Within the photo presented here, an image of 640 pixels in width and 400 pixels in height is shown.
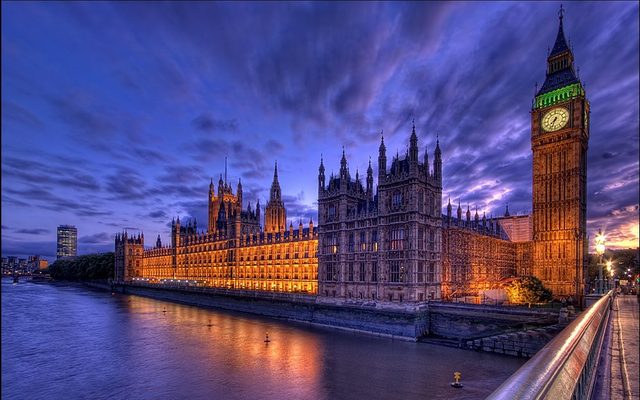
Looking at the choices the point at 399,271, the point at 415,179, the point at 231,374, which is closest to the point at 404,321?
the point at 399,271

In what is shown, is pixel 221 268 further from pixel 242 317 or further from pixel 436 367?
pixel 436 367

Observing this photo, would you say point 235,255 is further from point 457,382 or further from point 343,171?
point 457,382

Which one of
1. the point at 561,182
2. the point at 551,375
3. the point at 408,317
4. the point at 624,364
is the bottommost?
the point at 408,317

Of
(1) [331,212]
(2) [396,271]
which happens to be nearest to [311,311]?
(2) [396,271]

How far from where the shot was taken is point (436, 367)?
47.1m

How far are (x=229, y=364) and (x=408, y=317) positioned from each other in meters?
29.8

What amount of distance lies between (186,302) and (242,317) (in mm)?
41507

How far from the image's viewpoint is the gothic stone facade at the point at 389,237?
71188mm

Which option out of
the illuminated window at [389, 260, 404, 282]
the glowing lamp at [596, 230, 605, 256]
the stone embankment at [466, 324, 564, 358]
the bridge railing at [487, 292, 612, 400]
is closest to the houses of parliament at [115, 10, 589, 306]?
the illuminated window at [389, 260, 404, 282]

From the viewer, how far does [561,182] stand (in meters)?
93.2

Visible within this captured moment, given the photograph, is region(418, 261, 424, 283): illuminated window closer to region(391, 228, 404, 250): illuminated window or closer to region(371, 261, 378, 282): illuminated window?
region(391, 228, 404, 250): illuminated window

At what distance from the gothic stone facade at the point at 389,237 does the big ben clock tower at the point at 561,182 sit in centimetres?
3567

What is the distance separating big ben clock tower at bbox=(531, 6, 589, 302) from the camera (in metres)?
89.7

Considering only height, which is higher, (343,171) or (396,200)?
(343,171)
